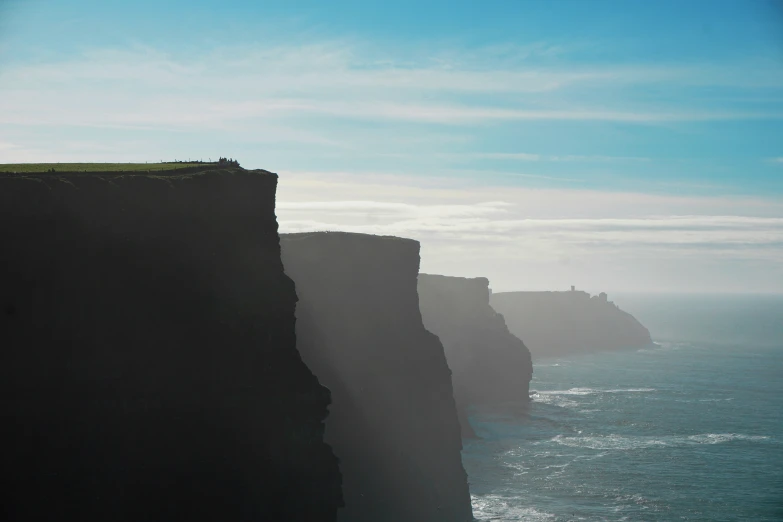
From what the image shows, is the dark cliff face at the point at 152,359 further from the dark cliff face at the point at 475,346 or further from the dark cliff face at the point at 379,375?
the dark cliff face at the point at 475,346

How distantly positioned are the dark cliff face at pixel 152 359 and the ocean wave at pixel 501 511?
26997mm

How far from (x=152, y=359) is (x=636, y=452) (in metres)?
67.1

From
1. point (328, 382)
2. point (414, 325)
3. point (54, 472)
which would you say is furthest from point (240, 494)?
point (414, 325)

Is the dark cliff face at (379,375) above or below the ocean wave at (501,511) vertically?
above

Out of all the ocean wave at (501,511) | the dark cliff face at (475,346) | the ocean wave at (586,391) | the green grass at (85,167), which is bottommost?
the ocean wave at (501,511)

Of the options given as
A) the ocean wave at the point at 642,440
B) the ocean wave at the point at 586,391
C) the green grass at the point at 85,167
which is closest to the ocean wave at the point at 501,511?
the ocean wave at the point at 642,440

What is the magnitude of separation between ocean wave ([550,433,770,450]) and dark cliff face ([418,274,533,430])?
21.8 meters

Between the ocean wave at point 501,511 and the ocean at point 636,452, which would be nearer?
the ocean wave at point 501,511

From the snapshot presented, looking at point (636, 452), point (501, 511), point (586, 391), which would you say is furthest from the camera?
point (586, 391)

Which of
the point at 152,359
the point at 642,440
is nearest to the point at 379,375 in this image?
the point at 152,359

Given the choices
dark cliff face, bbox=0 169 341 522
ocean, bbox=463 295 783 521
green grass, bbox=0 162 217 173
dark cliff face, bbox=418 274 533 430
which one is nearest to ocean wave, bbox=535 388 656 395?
ocean, bbox=463 295 783 521

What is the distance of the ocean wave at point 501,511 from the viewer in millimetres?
58125

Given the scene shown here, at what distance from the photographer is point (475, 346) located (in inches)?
4382

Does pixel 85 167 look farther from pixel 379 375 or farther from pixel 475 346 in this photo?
pixel 475 346
